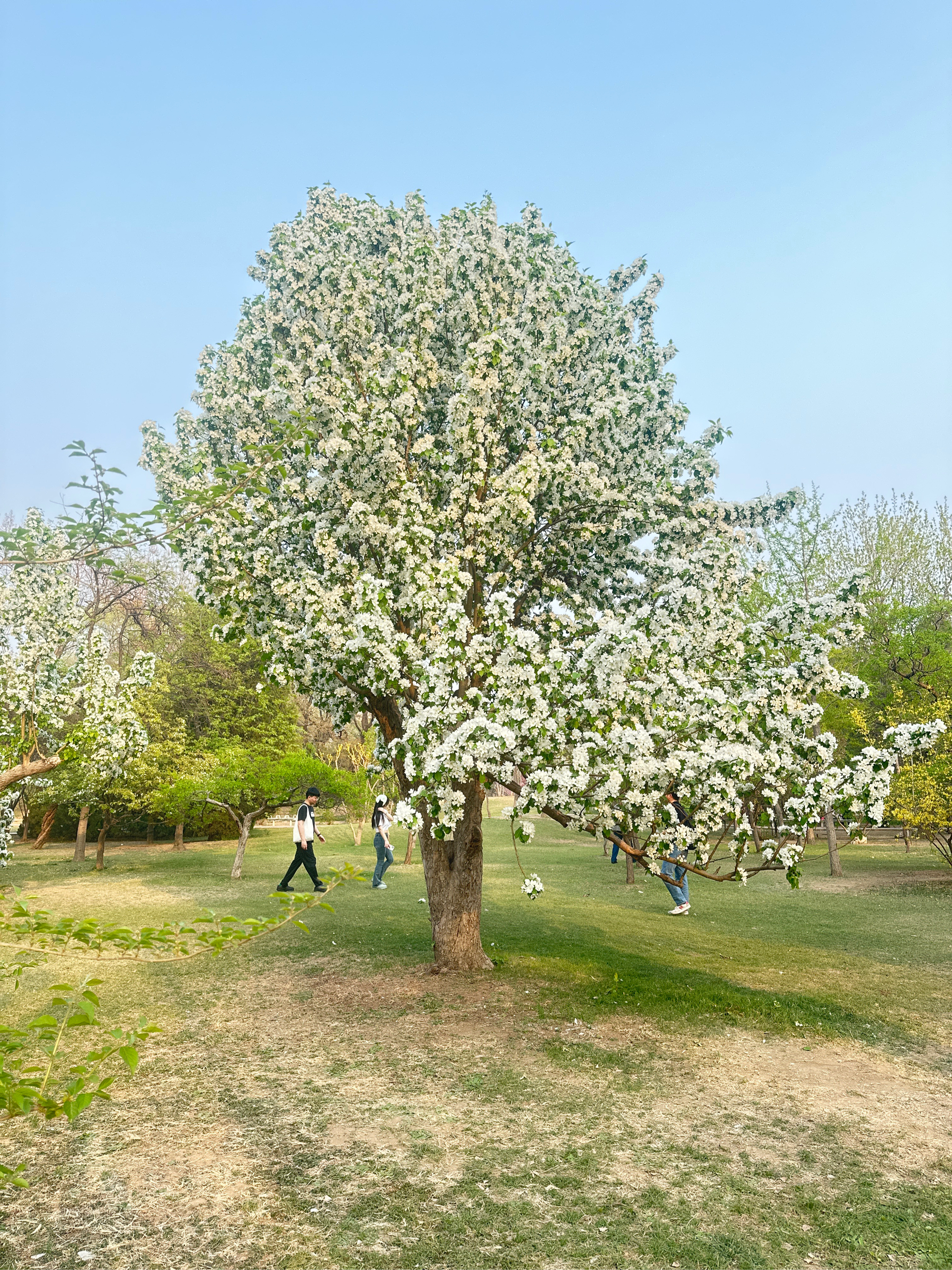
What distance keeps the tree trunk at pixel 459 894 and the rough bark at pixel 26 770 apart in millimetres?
5709

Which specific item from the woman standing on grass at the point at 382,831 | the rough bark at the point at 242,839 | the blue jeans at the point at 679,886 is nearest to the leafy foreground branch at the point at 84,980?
the blue jeans at the point at 679,886

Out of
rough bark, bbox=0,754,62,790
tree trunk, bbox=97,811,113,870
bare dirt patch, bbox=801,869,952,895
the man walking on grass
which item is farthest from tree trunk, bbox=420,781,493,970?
tree trunk, bbox=97,811,113,870

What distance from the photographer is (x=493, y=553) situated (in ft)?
39.6

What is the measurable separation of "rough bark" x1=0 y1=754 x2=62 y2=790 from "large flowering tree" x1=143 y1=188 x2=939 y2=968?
3220 millimetres

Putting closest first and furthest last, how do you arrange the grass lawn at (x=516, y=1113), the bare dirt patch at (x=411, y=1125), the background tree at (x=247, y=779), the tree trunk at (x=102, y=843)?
the grass lawn at (x=516, y=1113) → the bare dirt patch at (x=411, y=1125) → the background tree at (x=247, y=779) → the tree trunk at (x=102, y=843)

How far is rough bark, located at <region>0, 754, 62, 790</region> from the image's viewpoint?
8.65 metres

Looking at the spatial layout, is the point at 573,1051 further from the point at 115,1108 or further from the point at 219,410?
the point at 219,410

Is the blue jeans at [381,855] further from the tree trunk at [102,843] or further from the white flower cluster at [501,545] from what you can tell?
the tree trunk at [102,843]

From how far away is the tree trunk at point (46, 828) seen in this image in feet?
117

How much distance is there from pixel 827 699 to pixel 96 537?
103 feet

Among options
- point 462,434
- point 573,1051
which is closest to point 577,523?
point 462,434

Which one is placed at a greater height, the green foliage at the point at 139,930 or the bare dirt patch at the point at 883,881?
the green foliage at the point at 139,930

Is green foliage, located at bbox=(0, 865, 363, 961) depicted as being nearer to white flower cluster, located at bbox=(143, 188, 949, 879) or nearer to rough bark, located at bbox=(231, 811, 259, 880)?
white flower cluster, located at bbox=(143, 188, 949, 879)

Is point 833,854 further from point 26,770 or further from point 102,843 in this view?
point 26,770
